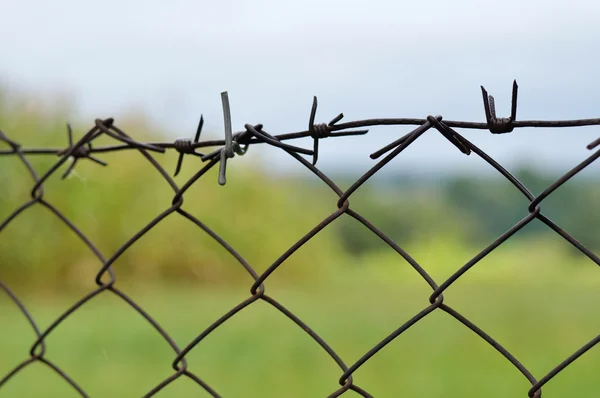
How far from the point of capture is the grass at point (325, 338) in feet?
5.79

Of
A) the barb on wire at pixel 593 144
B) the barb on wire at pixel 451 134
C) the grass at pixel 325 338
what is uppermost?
the barb on wire at pixel 451 134

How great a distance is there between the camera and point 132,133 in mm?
2600

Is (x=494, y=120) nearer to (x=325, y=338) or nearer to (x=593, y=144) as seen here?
(x=593, y=144)

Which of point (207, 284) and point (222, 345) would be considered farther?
point (207, 284)

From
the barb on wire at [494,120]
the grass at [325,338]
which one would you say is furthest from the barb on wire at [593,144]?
the grass at [325,338]

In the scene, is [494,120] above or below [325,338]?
above

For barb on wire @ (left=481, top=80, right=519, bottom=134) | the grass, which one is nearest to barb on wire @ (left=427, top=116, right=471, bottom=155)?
barb on wire @ (left=481, top=80, right=519, bottom=134)

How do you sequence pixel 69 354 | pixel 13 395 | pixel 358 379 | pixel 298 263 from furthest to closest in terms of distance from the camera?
pixel 298 263
pixel 69 354
pixel 358 379
pixel 13 395

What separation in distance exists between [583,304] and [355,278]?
112cm

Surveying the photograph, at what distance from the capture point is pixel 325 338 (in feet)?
7.75

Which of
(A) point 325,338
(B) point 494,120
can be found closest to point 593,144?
(B) point 494,120

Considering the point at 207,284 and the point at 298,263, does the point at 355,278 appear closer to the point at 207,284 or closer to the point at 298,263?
the point at 298,263

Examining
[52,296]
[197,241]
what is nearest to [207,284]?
Result: [197,241]

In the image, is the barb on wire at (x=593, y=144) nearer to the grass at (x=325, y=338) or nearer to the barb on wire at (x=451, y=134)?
the barb on wire at (x=451, y=134)
